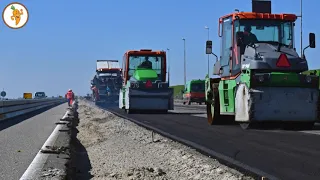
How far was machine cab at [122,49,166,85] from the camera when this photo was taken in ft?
109

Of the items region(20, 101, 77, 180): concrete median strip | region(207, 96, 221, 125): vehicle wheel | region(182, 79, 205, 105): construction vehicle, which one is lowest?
region(20, 101, 77, 180): concrete median strip

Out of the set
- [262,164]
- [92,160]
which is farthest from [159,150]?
[262,164]

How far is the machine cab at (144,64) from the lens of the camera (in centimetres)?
3309

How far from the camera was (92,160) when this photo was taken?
461 inches

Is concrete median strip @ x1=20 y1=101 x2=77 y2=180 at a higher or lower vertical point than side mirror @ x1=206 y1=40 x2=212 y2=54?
lower

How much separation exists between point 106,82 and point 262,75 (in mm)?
43036

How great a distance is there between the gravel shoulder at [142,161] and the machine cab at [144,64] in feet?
53.9

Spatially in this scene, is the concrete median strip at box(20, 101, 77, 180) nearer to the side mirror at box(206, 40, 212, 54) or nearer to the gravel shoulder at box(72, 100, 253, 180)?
the gravel shoulder at box(72, 100, 253, 180)

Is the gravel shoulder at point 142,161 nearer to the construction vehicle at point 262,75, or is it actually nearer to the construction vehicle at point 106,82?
the construction vehicle at point 262,75

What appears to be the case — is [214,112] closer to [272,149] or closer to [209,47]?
[209,47]

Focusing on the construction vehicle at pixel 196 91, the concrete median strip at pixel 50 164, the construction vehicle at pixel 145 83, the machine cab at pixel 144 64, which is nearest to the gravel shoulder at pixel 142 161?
the concrete median strip at pixel 50 164

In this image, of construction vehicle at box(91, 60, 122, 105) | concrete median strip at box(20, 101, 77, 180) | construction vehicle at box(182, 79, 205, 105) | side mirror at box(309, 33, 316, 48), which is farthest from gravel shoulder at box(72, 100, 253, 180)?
construction vehicle at box(182, 79, 205, 105)

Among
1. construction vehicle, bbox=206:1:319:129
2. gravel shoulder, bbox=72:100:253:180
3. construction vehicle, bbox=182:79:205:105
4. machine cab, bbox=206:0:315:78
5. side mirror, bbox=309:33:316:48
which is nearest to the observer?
gravel shoulder, bbox=72:100:253:180

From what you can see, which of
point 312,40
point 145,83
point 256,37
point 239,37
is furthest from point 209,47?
point 145,83
